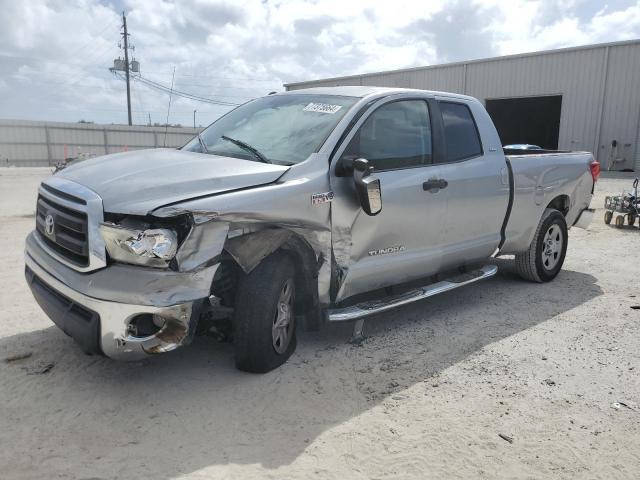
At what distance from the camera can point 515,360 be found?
4.00m

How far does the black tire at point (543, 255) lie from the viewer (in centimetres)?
597

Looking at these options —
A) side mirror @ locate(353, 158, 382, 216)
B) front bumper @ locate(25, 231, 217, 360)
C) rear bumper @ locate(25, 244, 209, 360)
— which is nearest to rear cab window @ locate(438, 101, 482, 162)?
side mirror @ locate(353, 158, 382, 216)

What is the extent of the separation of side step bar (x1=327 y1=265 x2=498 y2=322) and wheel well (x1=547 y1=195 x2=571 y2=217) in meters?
1.41

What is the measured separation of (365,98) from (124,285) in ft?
7.51

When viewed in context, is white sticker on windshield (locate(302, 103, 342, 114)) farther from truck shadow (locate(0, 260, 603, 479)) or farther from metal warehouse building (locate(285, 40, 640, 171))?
metal warehouse building (locate(285, 40, 640, 171))

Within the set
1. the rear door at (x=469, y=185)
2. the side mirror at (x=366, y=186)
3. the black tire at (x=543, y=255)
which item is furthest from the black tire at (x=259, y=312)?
the black tire at (x=543, y=255)

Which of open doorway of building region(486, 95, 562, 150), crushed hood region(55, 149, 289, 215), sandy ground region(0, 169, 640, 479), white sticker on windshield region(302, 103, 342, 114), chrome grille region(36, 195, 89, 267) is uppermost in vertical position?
open doorway of building region(486, 95, 562, 150)

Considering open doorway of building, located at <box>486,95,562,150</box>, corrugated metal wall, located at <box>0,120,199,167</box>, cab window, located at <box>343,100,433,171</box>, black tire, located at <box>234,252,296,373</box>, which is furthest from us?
corrugated metal wall, located at <box>0,120,199,167</box>

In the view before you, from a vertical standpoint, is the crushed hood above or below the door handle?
above

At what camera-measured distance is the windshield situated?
3.86 metres

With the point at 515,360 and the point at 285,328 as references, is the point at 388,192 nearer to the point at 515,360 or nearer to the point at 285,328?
the point at 285,328

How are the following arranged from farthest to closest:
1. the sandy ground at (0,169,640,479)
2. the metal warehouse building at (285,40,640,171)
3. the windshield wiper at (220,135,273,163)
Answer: the metal warehouse building at (285,40,640,171) < the windshield wiper at (220,135,273,163) < the sandy ground at (0,169,640,479)

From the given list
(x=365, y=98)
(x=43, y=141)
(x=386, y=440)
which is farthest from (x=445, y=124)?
(x=43, y=141)

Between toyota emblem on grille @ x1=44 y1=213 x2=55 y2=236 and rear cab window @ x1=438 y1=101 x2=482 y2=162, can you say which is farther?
rear cab window @ x1=438 y1=101 x2=482 y2=162
